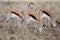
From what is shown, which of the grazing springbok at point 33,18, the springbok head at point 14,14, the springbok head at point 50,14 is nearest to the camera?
the grazing springbok at point 33,18

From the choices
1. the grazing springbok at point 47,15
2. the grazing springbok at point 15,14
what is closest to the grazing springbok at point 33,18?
the grazing springbok at point 15,14

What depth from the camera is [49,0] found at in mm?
13711

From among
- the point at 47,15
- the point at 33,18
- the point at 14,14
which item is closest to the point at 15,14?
the point at 14,14

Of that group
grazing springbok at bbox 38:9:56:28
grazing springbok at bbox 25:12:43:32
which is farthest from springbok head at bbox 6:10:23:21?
grazing springbok at bbox 38:9:56:28

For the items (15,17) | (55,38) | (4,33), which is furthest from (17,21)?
(55,38)

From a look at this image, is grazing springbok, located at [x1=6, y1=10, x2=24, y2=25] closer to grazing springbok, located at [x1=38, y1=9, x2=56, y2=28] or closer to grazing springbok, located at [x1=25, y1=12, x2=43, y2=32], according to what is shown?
grazing springbok, located at [x1=25, y1=12, x2=43, y2=32]

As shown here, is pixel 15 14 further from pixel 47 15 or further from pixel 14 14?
pixel 47 15

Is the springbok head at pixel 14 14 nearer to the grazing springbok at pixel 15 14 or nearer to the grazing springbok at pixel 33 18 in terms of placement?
the grazing springbok at pixel 15 14

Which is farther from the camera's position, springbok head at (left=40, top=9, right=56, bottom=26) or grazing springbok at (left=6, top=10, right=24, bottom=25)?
springbok head at (left=40, top=9, right=56, bottom=26)

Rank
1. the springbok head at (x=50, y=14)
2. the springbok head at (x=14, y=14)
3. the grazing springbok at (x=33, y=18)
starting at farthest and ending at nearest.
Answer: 1. the springbok head at (x=50, y=14)
2. the springbok head at (x=14, y=14)
3. the grazing springbok at (x=33, y=18)

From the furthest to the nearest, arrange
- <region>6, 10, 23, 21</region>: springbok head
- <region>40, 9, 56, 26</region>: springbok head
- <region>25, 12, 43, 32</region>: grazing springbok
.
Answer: <region>40, 9, 56, 26</region>: springbok head → <region>6, 10, 23, 21</region>: springbok head → <region>25, 12, 43, 32</region>: grazing springbok

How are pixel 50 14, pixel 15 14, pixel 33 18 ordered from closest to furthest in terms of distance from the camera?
pixel 33 18
pixel 15 14
pixel 50 14

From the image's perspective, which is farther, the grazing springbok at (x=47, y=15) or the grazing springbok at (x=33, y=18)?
the grazing springbok at (x=47, y=15)

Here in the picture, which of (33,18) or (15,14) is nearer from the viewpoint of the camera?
(33,18)
